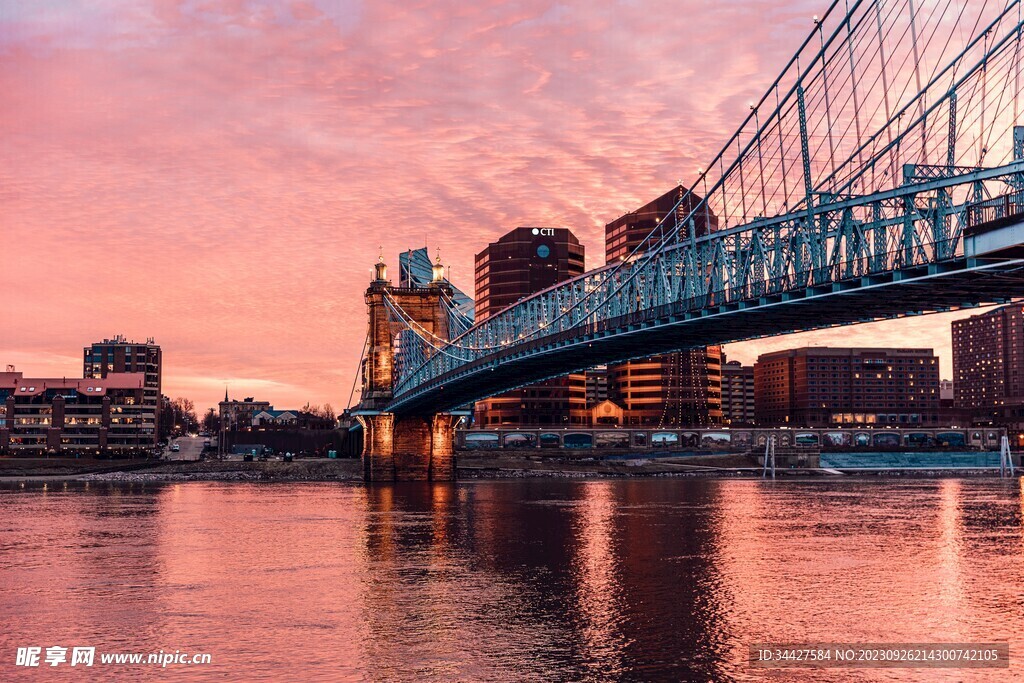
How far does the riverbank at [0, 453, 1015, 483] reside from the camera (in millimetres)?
146875

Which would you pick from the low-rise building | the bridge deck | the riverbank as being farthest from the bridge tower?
the low-rise building

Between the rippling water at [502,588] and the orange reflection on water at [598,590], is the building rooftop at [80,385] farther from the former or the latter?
the orange reflection on water at [598,590]

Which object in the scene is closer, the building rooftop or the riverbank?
the riverbank

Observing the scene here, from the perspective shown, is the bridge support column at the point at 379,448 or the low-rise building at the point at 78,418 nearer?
the bridge support column at the point at 379,448

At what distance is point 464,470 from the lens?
515 feet

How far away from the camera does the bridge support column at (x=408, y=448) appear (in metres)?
130

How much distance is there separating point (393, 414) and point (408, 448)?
4.21 m

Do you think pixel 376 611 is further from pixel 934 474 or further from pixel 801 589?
pixel 934 474

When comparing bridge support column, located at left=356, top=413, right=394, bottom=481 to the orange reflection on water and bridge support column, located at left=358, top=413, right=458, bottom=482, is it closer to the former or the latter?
bridge support column, located at left=358, top=413, right=458, bottom=482

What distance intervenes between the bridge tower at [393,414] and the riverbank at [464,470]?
12.3m
